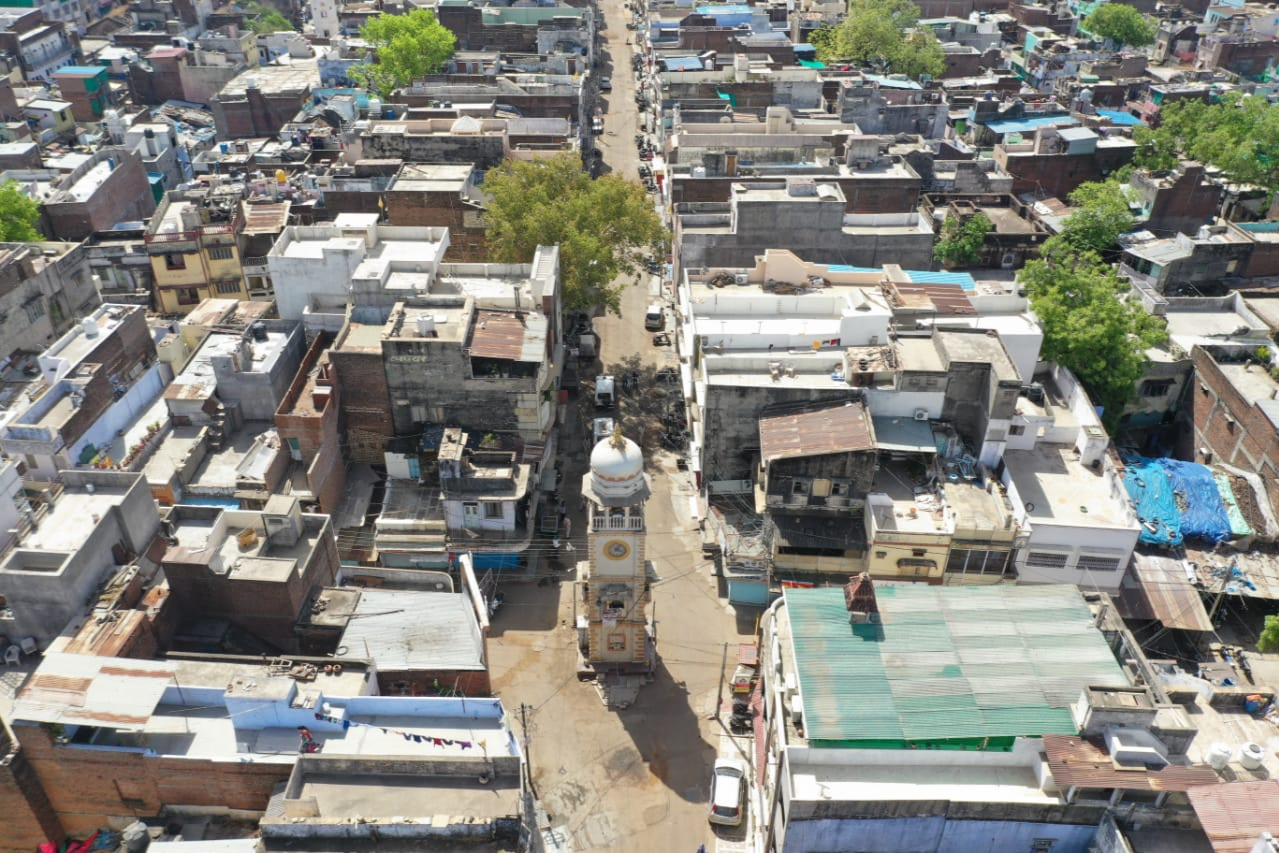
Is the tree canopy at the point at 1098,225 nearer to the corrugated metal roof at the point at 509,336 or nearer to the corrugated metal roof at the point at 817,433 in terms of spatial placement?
the corrugated metal roof at the point at 817,433

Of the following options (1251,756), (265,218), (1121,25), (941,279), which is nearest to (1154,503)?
(941,279)

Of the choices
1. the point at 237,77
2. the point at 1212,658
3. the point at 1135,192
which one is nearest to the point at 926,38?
the point at 1135,192

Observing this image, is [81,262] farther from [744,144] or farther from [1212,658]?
[1212,658]

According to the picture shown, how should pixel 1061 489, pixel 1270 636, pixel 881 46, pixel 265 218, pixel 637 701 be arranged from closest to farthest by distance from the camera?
1. pixel 1270 636
2. pixel 637 701
3. pixel 1061 489
4. pixel 265 218
5. pixel 881 46

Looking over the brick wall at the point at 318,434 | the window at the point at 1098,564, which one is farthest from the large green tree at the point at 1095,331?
the brick wall at the point at 318,434

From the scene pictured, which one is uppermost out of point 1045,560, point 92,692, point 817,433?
point 817,433

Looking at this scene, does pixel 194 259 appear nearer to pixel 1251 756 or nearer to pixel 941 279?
pixel 941 279
